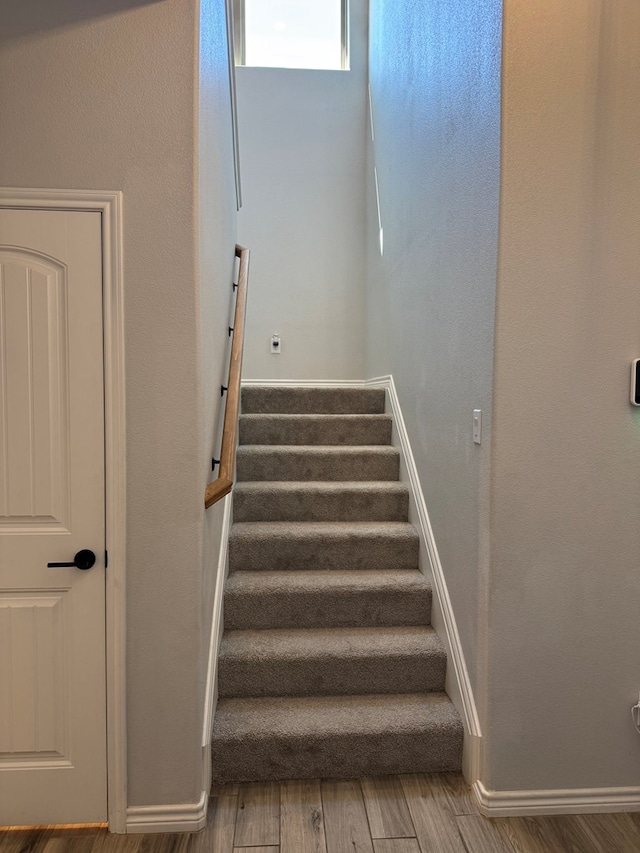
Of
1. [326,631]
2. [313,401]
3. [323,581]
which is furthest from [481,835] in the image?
[313,401]

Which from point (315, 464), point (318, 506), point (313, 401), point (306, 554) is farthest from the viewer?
point (313, 401)

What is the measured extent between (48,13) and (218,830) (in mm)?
2569

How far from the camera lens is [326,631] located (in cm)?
259

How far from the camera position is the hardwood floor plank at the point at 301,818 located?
1866mm

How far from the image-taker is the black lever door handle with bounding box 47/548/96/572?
6.20 ft

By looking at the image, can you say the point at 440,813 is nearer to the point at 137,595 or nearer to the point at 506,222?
the point at 137,595

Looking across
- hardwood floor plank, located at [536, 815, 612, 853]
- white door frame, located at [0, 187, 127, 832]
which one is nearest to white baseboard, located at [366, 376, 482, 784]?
hardwood floor plank, located at [536, 815, 612, 853]

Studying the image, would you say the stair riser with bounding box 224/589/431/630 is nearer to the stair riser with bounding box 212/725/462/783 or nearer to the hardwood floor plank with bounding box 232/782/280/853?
the stair riser with bounding box 212/725/462/783

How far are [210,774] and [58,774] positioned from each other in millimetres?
503

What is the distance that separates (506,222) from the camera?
1.95 meters

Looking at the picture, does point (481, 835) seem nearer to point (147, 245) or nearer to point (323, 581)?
point (323, 581)

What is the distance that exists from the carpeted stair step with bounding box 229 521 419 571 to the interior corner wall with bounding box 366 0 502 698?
1.01 ft

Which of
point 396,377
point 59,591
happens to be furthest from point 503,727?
point 396,377

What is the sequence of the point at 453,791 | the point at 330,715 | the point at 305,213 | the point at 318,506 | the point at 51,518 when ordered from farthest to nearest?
the point at 305,213
the point at 318,506
the point at 330,715
the point at 453,791
the point at 51,518
